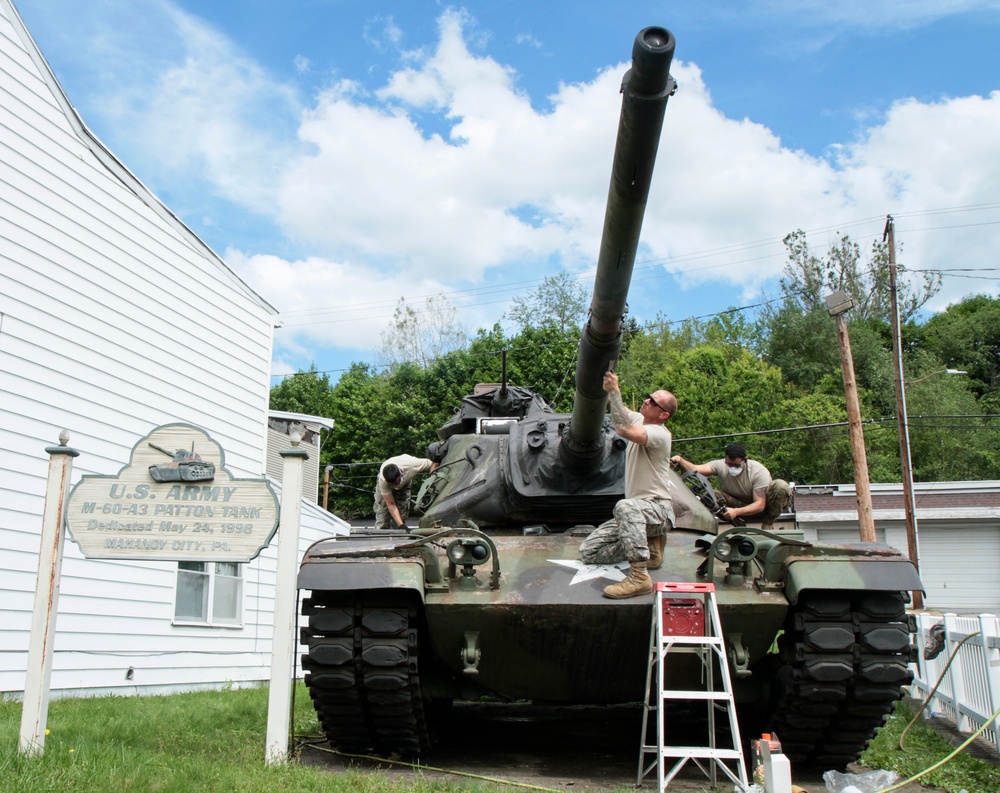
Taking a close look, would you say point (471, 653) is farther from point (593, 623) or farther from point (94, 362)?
point (94, 362)

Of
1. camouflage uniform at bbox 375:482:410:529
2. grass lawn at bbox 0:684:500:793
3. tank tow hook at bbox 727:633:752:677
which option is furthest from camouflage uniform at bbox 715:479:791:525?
grass lawn at bbox 0:684:500:793

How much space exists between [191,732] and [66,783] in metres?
2.39

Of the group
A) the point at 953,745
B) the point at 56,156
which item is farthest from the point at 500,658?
the point at 56,156

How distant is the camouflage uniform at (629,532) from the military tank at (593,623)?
0.38ft

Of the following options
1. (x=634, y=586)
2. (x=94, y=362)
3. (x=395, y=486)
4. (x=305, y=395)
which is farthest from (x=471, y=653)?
(x=305, y=395)

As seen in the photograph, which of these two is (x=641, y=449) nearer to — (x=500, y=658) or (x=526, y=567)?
(x=526, y=567)

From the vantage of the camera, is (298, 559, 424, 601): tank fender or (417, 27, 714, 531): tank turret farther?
(298, 559, 424, 601): tank fender

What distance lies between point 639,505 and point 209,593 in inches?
300

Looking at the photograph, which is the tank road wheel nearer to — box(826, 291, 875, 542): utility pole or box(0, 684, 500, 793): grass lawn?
box(0, 684, 500, 793): grass lawn

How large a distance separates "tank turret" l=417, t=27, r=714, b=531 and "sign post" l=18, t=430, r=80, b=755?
2.82 meters

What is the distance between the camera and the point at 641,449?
21.1 ft

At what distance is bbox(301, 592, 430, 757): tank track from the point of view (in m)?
5.98

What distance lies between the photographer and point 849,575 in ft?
19.0

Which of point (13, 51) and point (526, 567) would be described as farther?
point (13, 51)
